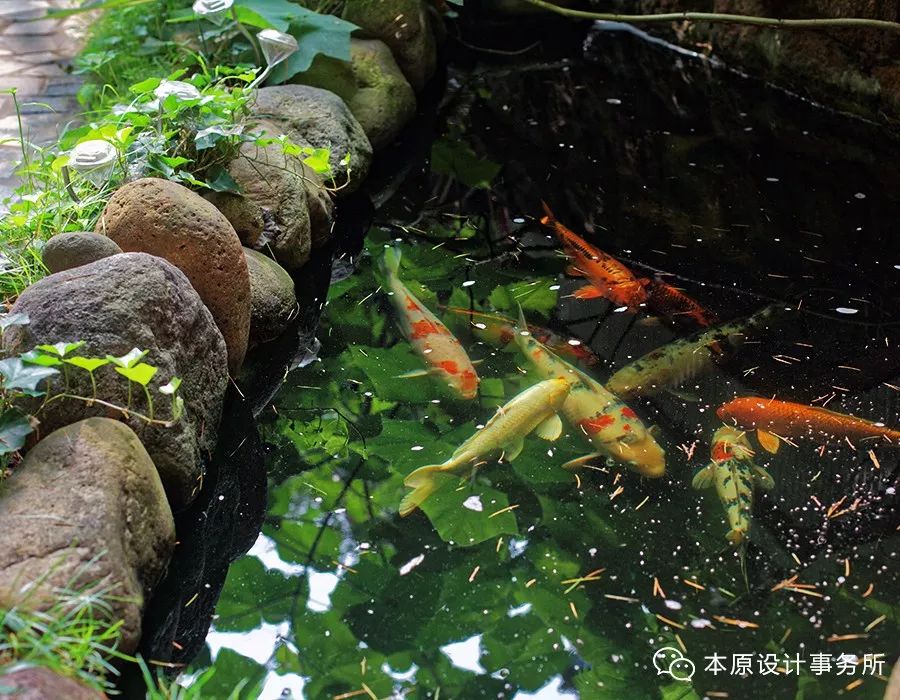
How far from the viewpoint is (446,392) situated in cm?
384

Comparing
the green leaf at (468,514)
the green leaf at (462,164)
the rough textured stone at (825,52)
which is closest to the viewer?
the green leaf at (468,514)

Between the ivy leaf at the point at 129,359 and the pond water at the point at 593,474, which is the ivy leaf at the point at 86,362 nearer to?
the ivy leaf at the point at 129,359

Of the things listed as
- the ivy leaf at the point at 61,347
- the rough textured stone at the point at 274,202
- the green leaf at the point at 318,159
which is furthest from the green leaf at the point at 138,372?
the green leaf at the point at 318,159

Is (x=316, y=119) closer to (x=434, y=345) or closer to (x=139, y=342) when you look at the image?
(x=434, y=345)

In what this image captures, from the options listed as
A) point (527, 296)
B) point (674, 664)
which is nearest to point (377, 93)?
point (527, 296)

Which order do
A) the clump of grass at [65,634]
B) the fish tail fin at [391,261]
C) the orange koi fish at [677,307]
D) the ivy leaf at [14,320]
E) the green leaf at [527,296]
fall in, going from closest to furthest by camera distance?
the clump of grass at [65,634] < the ivy leaf at [14,320] < the orange koi fish at [677,307] < the green leaf at [527,296] < the fish tail fin at [391,261]

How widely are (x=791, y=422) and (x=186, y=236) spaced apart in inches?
90.9

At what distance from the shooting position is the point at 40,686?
216 centimetres

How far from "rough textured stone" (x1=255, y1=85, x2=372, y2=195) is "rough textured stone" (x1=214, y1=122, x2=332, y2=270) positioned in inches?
14.1

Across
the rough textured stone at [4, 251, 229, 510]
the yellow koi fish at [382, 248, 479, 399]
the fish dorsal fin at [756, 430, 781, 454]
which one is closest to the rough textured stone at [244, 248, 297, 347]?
the yellow koi fish at [382, 248, 479, 399]

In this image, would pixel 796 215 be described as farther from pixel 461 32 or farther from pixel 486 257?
pixel 461 32

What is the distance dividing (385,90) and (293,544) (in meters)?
3.75

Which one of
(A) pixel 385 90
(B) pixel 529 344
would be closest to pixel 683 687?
(B) pixel 529 344

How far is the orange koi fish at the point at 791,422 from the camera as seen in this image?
355cm
